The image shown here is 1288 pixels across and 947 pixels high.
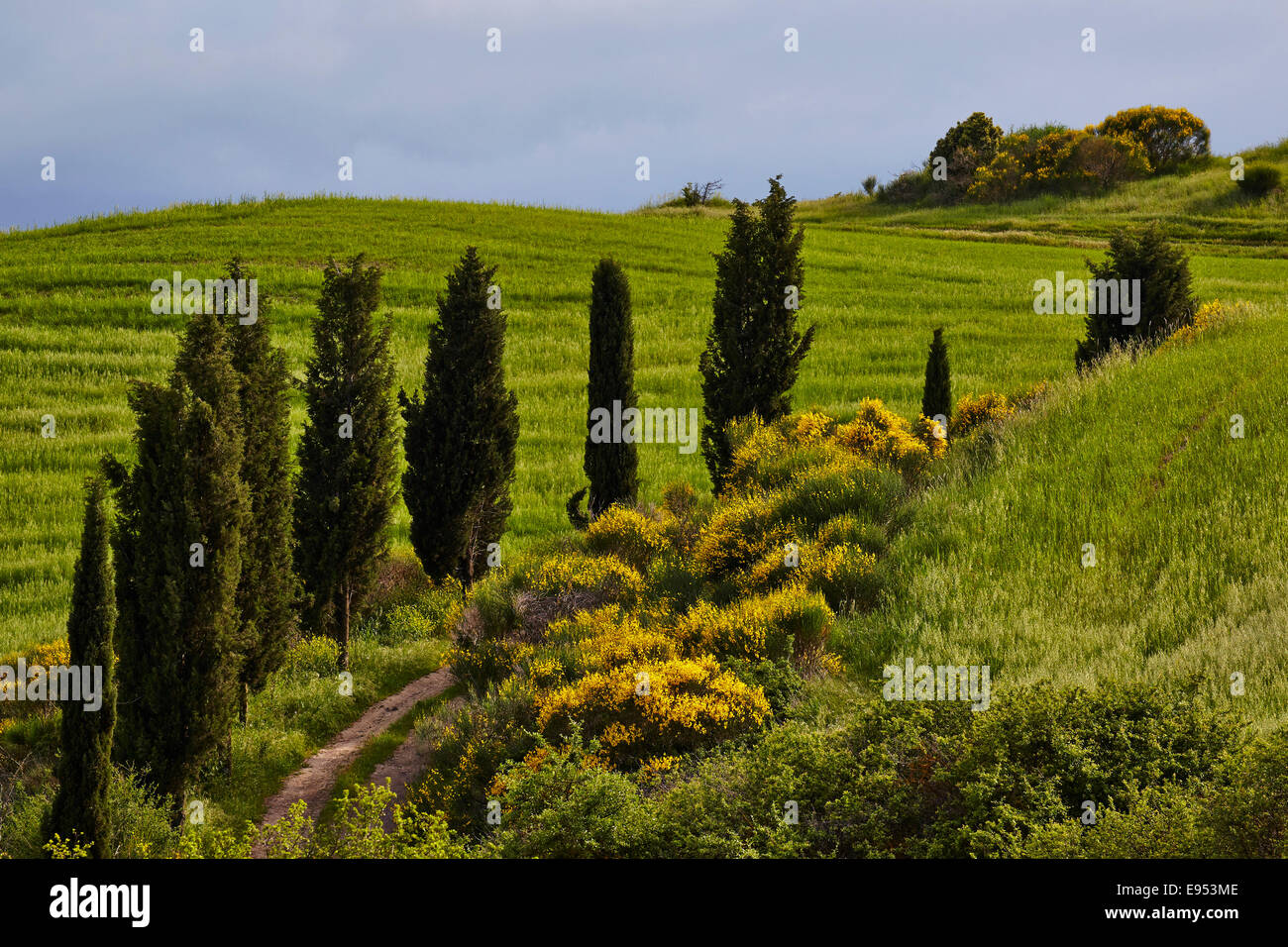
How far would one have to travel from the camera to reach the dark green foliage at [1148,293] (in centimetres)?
2286

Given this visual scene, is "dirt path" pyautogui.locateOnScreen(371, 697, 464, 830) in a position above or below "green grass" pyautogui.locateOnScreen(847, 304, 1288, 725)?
below

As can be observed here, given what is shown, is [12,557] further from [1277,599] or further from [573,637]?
[1277,599]

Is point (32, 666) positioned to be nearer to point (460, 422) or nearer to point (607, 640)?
point (460, 422)

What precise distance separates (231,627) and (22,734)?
4.91m

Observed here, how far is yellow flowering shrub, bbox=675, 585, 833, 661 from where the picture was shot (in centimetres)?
1180

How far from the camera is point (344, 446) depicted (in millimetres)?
17453

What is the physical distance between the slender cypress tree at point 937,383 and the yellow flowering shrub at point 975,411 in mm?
592

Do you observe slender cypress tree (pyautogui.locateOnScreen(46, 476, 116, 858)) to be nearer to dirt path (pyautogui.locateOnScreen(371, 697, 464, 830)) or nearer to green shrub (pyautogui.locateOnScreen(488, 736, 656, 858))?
dirt path (pyautogui.locateOnScreen(371, 697, 464, 830))

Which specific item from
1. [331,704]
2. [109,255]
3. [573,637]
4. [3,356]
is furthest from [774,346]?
[109,255]

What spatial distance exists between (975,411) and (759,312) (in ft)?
22.3

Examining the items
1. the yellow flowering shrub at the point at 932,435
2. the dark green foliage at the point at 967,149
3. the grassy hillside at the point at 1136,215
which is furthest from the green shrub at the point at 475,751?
the dark green foliage at the point at 967,149

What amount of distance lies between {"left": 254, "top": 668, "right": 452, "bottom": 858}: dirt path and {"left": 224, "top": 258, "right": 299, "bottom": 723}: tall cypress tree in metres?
1.80

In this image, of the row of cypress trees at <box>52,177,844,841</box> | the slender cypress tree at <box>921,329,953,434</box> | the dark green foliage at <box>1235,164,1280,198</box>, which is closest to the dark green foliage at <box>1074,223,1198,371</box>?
the slender cypress tree at <box>921,329,953,434</box>
